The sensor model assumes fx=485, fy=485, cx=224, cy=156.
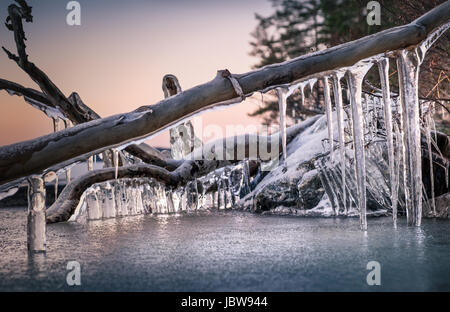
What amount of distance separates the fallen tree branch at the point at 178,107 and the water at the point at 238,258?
2.57 feet

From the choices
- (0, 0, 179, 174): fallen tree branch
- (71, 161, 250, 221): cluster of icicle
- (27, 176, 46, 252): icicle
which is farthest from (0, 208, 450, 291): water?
(0, 0, 179, 174): fallen tree branch

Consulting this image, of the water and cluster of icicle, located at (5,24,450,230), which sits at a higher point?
cluster of icicle, located at (5,24,450,230)

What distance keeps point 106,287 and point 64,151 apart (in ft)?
4.43

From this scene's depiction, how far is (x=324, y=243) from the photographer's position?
13.6ft

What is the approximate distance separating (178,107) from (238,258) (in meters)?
1.32

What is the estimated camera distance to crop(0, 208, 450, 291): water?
2.73 m

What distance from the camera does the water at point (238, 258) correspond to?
8.95 feet

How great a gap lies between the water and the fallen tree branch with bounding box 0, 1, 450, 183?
783mm

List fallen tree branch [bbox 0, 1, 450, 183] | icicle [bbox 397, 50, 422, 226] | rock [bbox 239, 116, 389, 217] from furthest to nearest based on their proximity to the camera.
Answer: rock [bbox 239, 116, 389, 217]
icicle [bbox 397, 50, 422, 226]
fallen tree branch [bbox 0, 1, 450, 183]
